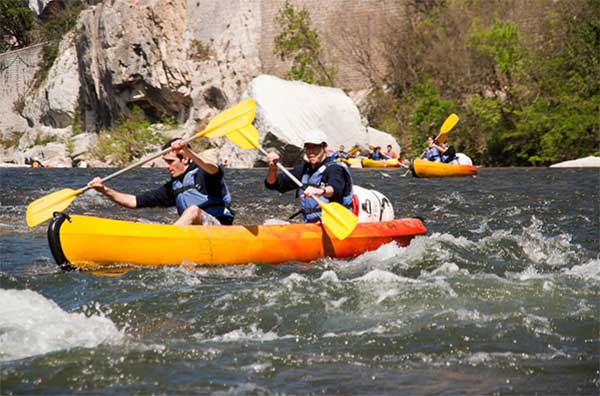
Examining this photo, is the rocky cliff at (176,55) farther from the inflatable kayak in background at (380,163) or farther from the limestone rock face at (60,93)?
the inflatable kayak in background at (380,163)

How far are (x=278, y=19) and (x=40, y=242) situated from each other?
26919 mm

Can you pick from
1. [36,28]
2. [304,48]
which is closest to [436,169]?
[304,48]

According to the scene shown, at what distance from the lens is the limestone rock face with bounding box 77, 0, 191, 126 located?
3525 cm

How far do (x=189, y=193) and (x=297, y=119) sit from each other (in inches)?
745

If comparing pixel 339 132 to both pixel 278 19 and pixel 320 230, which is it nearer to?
pixel 278 19

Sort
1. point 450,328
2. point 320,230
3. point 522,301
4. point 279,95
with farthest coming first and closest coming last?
point 279,95
point 320,230
point 522,301
point 450,328

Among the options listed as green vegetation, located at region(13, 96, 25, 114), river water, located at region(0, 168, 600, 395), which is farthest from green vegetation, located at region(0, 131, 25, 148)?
river water, located at region(0, 168, 600, 395)

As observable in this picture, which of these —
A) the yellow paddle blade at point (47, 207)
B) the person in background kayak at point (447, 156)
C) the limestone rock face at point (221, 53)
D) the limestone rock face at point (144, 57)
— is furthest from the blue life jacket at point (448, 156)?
the limestone rock face at point (144, 57)

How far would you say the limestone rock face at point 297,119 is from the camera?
24.7m

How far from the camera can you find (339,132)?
1048 inches

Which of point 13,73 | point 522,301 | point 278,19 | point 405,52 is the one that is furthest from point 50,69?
point 522,301

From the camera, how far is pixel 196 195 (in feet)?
22.2

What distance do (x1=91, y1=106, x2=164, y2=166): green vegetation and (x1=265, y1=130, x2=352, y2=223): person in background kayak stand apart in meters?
26.9

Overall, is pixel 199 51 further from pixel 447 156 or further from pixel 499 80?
pixel 447 156
